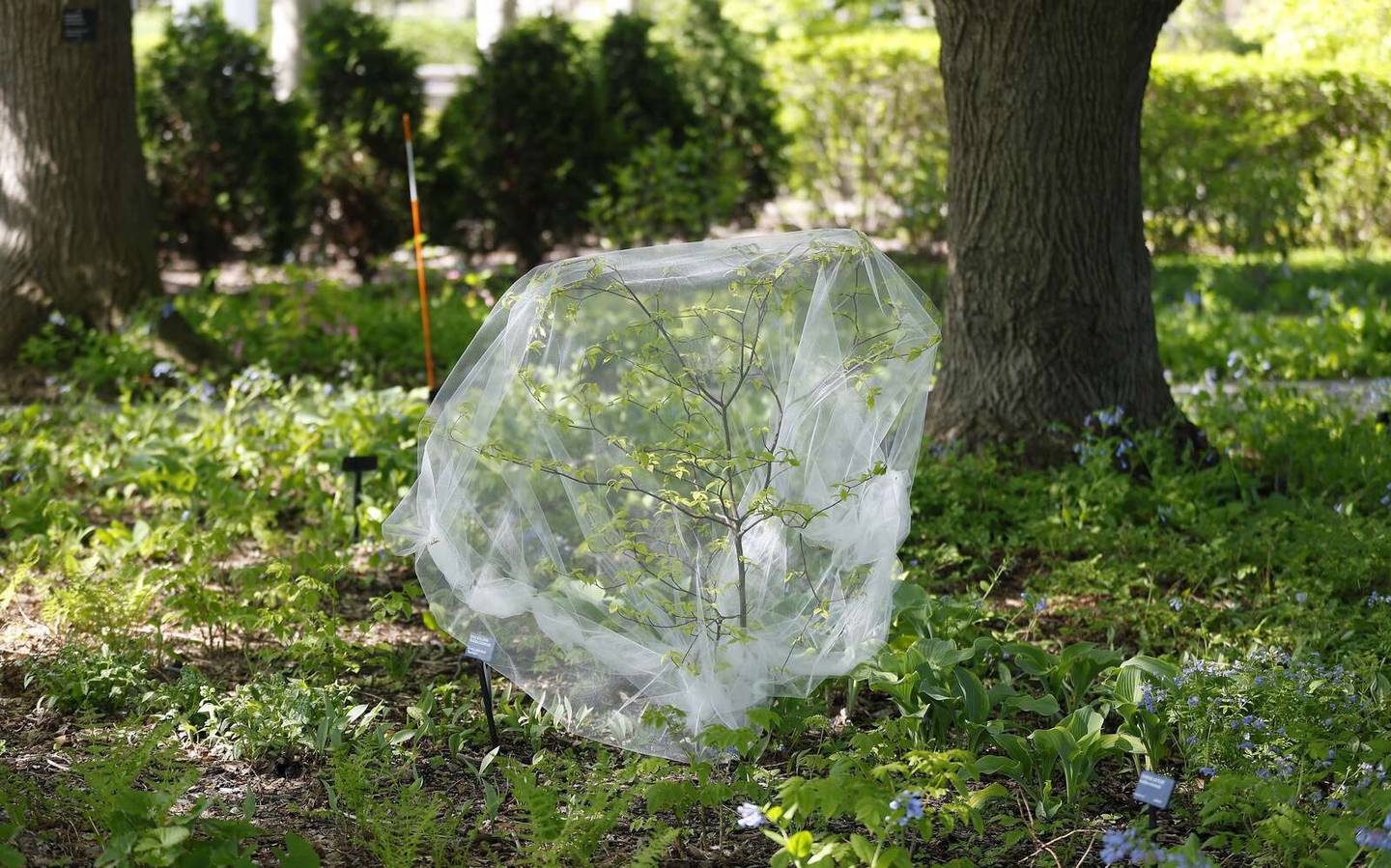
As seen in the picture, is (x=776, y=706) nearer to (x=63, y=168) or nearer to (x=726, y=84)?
(x=63, y=168)

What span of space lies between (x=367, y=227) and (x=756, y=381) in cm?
707

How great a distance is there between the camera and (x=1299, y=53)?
501 inches

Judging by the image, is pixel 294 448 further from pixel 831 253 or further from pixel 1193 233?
pixel 1193 233

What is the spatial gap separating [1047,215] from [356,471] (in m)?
2.64

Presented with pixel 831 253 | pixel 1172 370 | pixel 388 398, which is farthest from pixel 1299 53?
pixel 831 253

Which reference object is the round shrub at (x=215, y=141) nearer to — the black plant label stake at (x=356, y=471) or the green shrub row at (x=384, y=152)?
Result: the green shrub row at (x=384, y=152)

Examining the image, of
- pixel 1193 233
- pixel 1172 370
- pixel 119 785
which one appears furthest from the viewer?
pixel 1193 233

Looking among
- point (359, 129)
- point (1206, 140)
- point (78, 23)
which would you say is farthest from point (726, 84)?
point (78, 23)

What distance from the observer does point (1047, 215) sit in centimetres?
498

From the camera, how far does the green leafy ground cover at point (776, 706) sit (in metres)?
2.79

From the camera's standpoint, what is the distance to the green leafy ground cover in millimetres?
2789

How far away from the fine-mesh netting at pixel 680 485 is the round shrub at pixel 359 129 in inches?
271

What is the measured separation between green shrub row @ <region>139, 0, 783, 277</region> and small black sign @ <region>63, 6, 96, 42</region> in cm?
282

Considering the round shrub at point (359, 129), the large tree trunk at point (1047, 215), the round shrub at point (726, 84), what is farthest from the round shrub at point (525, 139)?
the large tree trunk at point (1047, 215)
